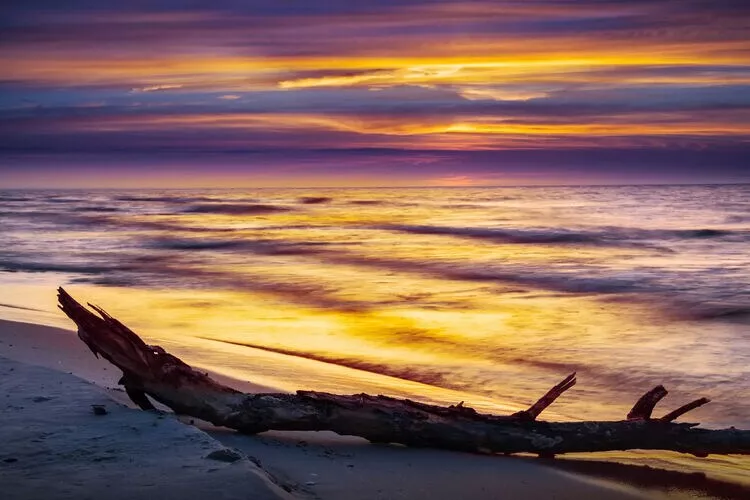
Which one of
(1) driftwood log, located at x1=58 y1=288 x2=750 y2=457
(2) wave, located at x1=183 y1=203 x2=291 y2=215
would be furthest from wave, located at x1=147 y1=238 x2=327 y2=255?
(2) wave, located at x1=183 y1=203 x2=291 y2=215

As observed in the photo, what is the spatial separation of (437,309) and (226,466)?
1039 centimetres

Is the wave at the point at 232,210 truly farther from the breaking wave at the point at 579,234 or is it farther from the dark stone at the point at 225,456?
the dark stone at the point at 225,456

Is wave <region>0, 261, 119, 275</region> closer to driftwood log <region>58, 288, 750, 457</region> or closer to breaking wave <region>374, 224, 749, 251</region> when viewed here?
driftwood log <region>58, 288, 750, 457</region>

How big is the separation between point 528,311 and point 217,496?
35.4ft

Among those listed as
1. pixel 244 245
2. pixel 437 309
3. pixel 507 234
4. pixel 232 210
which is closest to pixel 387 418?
pixel 437 309

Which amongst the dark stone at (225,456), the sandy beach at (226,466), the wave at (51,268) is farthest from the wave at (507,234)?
the dark stone at (225,456)

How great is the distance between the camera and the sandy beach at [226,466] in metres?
3.63

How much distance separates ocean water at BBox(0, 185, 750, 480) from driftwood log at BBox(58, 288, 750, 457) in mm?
2196

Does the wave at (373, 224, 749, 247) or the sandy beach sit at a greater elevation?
the sandy beach

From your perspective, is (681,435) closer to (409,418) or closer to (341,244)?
(409,418)

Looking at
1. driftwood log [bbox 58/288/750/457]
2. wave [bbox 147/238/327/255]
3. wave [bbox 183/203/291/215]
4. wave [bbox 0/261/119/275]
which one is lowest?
wave [bbox 183/203/291/215]

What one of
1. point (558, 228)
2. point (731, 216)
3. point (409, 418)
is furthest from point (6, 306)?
point (731, 216)

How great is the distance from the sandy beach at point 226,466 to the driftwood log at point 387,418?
11 cm

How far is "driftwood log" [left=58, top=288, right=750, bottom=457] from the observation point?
4809 millimetres
